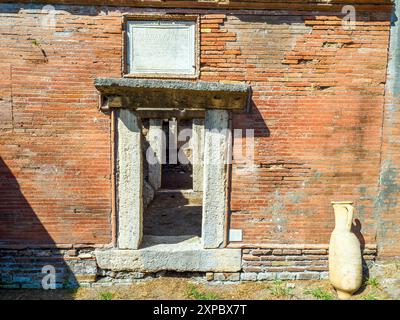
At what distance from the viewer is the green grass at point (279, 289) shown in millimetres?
4922

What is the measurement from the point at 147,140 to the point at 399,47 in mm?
7359

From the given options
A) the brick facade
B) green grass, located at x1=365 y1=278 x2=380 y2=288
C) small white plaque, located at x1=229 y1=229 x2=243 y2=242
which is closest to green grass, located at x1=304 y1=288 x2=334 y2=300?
the brick facade

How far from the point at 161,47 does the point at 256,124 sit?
1.86 m

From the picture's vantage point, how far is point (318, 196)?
509cm

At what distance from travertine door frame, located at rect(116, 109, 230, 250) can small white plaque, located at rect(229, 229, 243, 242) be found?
131mm

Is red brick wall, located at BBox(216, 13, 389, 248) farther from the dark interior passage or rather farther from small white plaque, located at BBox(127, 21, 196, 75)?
the dark interior passage

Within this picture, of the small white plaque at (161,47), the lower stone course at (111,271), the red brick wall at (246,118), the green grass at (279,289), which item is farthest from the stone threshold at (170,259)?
Result: the small white plaque at (161,47)

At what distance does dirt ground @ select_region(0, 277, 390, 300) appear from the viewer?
488 cm

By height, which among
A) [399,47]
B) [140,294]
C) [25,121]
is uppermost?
[399,47]

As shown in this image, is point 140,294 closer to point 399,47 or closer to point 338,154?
point 338,154

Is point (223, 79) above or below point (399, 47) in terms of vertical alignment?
below
